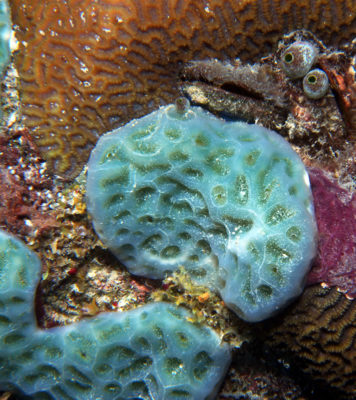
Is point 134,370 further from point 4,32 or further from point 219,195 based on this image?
point 4,32

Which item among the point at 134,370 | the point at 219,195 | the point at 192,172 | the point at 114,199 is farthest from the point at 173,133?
the point at 134,370

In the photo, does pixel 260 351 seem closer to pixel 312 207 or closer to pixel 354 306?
pixel 354 306

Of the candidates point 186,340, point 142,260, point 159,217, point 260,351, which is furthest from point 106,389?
point 159,217

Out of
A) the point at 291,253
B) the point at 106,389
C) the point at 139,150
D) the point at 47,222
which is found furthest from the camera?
the point at 106,389

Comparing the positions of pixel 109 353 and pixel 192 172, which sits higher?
pixel 192 172

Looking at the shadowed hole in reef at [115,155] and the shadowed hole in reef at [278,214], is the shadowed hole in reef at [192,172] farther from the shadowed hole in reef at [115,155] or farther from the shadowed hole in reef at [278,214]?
the shadowed hole in reef at [278,214]

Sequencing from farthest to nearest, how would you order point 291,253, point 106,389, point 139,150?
point 106,389
point 139,150
point 291,253

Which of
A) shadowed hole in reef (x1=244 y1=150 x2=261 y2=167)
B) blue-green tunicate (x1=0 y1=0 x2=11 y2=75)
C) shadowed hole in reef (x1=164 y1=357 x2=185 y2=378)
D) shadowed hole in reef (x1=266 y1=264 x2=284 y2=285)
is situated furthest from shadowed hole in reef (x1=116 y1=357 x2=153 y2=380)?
blue-green tunicate (x1=0 y1=0 x2=11 y2=75)
